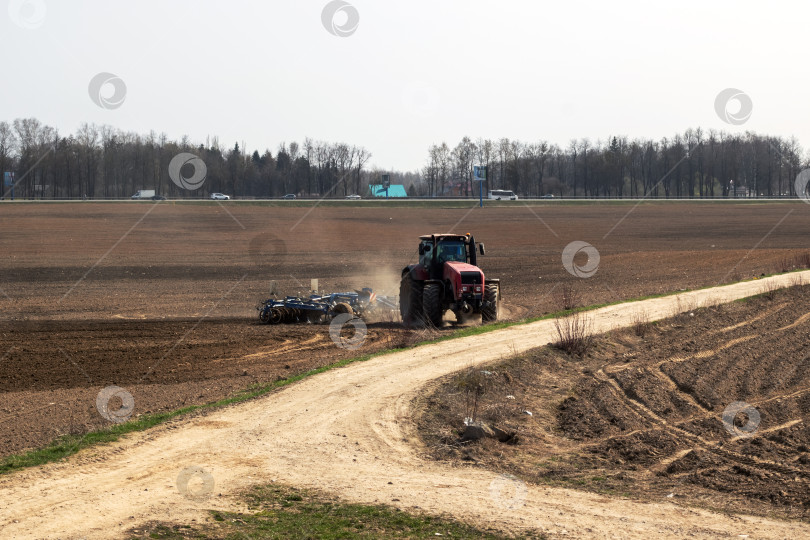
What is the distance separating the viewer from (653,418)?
Result: 15055 mm

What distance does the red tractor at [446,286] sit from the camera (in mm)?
24062

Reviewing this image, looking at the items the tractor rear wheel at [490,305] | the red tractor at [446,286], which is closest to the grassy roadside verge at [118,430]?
the red tractor at [446,286]

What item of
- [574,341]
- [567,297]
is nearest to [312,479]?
[574,341]

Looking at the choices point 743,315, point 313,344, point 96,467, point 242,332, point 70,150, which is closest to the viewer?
point 96,467

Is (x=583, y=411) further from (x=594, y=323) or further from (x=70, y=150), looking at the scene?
(x=70, y=150)

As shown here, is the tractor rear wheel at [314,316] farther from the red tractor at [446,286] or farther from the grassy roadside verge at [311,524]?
the grassy roadside verge at [311,524]

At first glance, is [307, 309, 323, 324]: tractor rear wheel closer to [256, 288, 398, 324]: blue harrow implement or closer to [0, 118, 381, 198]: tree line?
[256, 288, 398, 324]: blue harrow implement

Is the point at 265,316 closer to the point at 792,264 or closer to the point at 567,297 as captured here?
the point at 567,297

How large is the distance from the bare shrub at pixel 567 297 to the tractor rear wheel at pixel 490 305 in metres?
3.39

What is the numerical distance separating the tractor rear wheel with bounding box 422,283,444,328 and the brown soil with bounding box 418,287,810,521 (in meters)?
4.58

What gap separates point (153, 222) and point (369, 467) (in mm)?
55910

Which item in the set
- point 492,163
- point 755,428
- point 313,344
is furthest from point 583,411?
point 492,163

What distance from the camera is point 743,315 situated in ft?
87.2

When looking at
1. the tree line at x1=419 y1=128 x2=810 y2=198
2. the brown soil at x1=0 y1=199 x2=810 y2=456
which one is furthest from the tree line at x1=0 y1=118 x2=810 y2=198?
the brown soil at x1=0 y1=199 x2=810 y2=456
